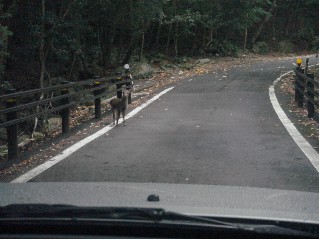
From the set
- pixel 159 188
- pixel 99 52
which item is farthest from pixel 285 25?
pixel 159 188

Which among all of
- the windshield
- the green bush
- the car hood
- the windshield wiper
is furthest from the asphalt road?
the green bush

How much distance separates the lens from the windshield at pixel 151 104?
826 cm

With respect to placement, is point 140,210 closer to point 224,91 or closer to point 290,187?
point 290,187

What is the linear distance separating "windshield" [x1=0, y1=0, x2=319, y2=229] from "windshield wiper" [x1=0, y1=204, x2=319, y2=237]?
289mm

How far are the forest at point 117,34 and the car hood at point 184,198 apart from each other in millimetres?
16074

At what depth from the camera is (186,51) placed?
138 feet

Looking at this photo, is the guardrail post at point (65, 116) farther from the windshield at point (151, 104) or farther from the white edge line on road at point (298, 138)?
the white edge line on road at point (298, 138)

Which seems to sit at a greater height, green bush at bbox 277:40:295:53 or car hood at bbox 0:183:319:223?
car hood at bbox 0:183:319:223

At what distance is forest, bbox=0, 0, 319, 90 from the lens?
76.0ft

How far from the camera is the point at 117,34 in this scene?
3359 centimetres

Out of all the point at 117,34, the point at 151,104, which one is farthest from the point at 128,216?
the point at 117,34

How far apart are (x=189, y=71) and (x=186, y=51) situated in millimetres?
9329

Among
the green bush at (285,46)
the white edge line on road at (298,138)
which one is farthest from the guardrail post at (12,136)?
the green bush at (285,46)

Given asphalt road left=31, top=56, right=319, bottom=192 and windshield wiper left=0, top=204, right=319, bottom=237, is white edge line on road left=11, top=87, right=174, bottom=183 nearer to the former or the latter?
asphalt road left=31, top=56, right=319, bottom=192
